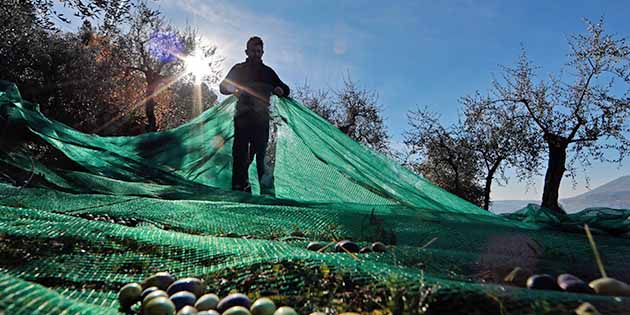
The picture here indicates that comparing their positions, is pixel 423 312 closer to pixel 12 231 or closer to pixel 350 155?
pixel 12 231

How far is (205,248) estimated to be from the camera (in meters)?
2.13

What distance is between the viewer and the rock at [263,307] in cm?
141

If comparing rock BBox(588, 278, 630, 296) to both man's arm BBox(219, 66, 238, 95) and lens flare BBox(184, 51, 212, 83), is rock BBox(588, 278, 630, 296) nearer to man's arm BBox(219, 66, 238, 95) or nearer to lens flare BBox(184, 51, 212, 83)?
man's arm BBox(219, 66, 238, 95)

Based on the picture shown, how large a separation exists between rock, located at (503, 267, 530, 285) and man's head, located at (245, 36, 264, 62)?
5.00 meters

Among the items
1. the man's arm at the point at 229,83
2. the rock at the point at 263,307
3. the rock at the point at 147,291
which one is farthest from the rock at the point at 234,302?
the man's arm at the point at 229,83

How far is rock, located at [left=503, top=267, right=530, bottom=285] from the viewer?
1.79 meters

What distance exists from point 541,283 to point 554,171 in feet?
50.0

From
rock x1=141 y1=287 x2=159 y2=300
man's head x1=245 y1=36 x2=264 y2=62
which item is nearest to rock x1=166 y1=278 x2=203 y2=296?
rock x1=141 y1=287 x2=159 y2=300

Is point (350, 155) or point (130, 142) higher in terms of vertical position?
point (130, 142)

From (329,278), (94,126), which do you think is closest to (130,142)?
(329,278)

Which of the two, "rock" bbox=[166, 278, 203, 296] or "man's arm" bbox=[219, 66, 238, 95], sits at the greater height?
"man's arm" bbox=[219, 66, 238, 95]

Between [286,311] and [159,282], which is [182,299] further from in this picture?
[286,311]

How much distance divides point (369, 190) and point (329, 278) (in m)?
2.99

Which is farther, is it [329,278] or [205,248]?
[205,248]
